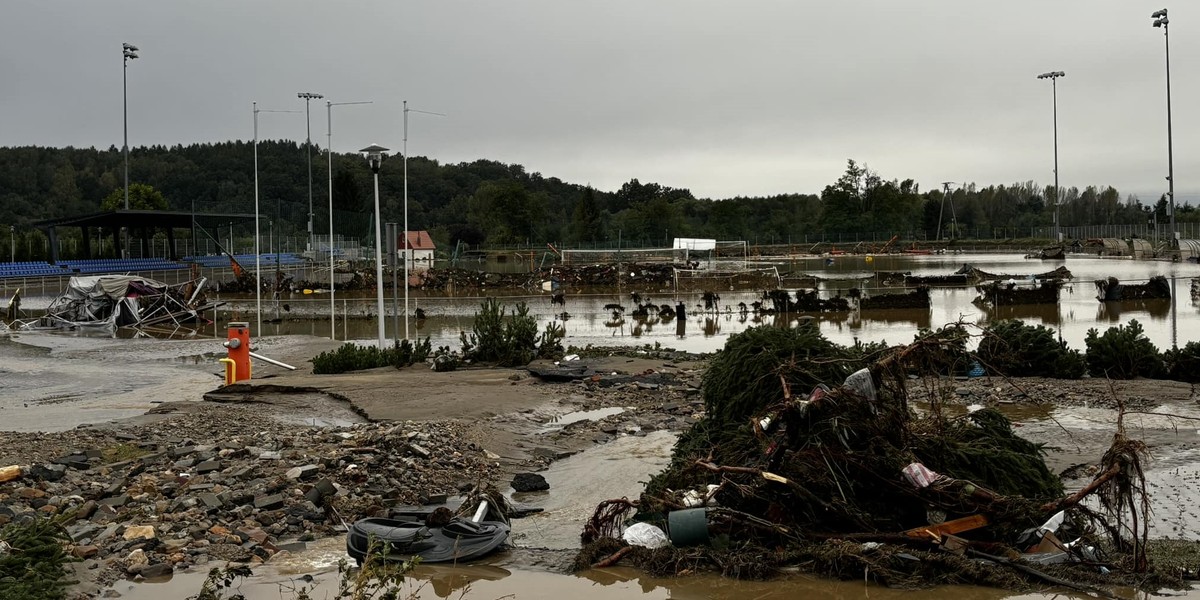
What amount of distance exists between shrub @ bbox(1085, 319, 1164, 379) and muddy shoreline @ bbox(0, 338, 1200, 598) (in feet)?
3.17

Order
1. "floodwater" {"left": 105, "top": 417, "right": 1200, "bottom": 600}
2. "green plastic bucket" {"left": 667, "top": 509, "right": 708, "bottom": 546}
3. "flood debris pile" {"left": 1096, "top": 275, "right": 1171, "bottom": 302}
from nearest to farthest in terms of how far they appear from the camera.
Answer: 1. "floodwater" {"left": 105, "top": 417, "right": 1200, "bottom": 600}
2. "green plastic bucket" {"left": 667, "top": 509, "right": 708, "bottom": 546}
3. "flood debris pile" {"left": 1096, "top": 275, "right": 1171, "bottom": 302}

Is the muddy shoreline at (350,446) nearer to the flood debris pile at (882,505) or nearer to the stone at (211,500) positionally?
the stone at (211,500)

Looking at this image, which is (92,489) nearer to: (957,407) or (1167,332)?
(957,407)

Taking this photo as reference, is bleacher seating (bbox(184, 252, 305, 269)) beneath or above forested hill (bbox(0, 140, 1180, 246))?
beneath

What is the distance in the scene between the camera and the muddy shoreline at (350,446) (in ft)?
29.4

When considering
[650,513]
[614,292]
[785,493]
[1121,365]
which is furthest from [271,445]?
[614,292]

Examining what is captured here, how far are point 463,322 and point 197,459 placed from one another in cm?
2579

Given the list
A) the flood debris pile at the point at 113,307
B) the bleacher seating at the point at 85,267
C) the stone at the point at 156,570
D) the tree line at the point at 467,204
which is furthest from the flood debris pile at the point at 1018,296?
the tree line at the point at 467,204

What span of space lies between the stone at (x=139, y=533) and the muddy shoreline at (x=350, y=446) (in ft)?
0.14

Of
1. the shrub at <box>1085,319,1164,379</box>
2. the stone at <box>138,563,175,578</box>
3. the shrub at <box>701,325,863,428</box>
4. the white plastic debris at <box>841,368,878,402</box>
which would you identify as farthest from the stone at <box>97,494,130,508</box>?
the shrub at <box>1085,319,1164,379</box>

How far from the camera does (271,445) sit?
11836mm

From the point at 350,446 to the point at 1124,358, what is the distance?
13.5 m

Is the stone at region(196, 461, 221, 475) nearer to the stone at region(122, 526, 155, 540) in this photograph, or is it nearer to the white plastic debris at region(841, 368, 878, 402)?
the stone at region(122, 526, 155, 540)

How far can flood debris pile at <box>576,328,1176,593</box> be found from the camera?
743cm
